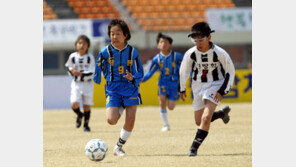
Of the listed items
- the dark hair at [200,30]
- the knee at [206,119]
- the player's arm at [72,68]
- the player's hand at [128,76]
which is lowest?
the knee at [206,119]

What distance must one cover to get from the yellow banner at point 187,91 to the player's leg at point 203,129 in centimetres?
1314

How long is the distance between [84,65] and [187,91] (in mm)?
9526

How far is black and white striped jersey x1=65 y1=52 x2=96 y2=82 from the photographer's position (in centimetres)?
1204

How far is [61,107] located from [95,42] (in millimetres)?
5197

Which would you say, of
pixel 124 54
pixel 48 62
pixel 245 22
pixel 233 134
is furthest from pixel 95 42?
pixel 124 54

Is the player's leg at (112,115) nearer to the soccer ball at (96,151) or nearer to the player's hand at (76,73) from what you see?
the soccer ball at (96,151)

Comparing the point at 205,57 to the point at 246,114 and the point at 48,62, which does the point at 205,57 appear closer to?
the point at 246,114

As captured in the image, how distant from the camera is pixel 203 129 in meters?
7.75

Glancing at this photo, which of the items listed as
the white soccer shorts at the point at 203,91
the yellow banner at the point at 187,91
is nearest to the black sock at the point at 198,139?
the white soccer shorts at the point at 203,91

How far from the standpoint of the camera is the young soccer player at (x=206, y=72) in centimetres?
775

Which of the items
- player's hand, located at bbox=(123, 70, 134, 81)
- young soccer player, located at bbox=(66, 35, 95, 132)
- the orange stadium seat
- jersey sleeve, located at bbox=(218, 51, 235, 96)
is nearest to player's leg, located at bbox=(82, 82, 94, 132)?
young soccer player, located at bbox=(66, 35, 95, 132)

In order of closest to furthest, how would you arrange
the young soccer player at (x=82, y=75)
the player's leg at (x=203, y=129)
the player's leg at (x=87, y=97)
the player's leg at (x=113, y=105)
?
the player's leg at (x=203, y=129)
the player's leg at (x=113, y=105)
the young soccer player at (x=82, y=75)
the player's leg at (x=87, y=97)

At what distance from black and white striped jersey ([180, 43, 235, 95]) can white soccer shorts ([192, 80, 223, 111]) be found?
0.06 meters

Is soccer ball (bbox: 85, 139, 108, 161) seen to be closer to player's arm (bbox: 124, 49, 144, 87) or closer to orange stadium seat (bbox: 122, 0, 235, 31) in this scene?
player's arm (bbox: 124, 49, 144, 87)
